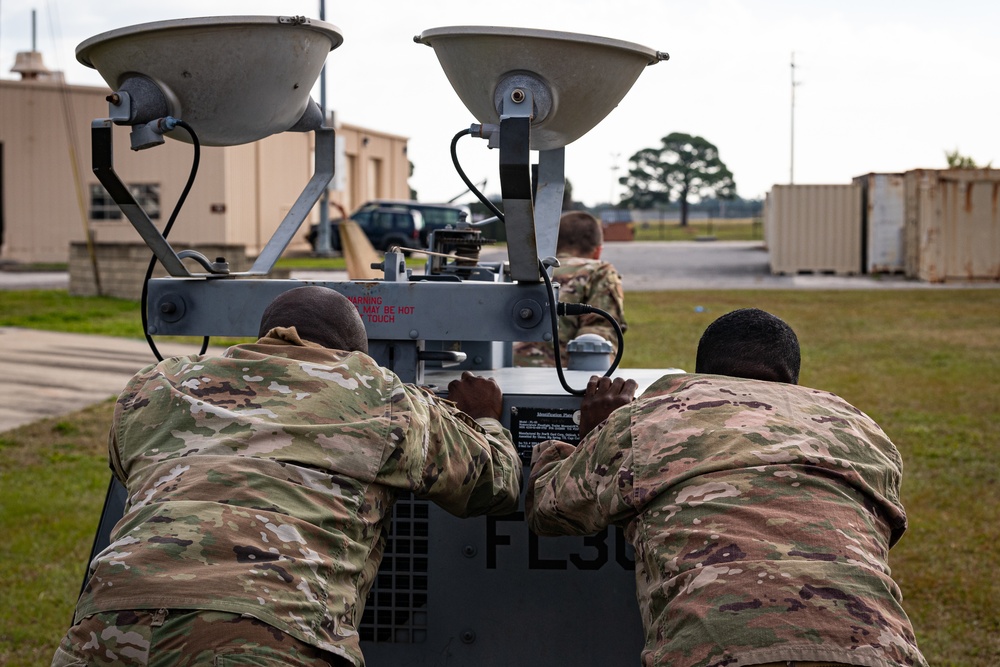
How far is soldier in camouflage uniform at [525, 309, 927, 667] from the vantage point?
2.11 meters

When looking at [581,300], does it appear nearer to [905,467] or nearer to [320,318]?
[320,318]

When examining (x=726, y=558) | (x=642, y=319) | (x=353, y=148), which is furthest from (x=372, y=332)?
(x=353, y=148)

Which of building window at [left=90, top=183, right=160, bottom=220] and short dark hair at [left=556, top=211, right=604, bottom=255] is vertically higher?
building window at [left=90, top=183, right=160, bottom=220]

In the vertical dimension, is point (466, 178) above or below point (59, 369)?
above

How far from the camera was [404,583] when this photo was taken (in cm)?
302

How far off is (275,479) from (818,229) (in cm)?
2650

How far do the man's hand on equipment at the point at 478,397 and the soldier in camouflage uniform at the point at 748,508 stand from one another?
0.33 metres

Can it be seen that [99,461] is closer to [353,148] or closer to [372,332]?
[372,332]

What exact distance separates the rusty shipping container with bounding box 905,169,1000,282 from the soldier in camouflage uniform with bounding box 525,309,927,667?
22609 mm

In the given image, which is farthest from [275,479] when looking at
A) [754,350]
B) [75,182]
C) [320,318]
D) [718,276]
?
[75,182]

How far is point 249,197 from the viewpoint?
31.0m

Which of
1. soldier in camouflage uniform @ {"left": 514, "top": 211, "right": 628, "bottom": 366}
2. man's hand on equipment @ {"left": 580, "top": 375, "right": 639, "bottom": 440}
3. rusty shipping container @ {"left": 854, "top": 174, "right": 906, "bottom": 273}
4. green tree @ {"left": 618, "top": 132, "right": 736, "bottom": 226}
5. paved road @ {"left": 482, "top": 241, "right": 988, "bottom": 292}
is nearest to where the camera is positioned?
man's hand on equipment @ {"left": 580, "top": 375, "right": 639, "bottom": 440}

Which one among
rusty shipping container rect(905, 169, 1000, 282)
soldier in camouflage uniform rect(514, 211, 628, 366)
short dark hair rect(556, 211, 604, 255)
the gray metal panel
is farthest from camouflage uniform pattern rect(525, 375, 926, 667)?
the gray metal panel

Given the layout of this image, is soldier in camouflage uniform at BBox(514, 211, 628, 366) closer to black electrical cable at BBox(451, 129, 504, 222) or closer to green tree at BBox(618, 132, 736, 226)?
black electrical cable at BBox(451, 129, 504, 222)
